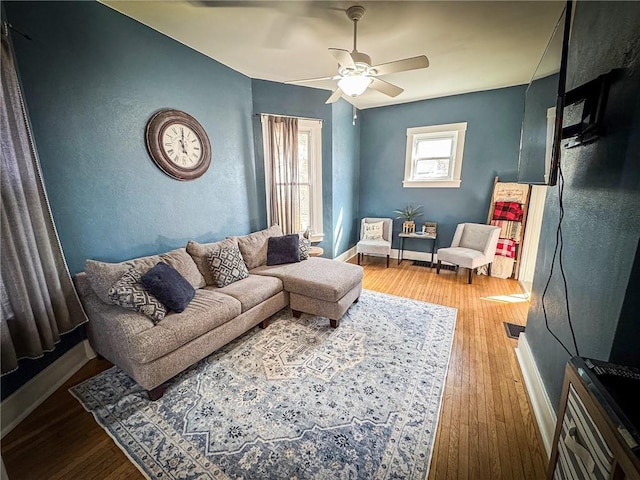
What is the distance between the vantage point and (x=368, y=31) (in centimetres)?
229

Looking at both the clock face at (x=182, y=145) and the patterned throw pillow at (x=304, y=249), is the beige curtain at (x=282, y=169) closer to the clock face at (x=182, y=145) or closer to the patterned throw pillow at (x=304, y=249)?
the patterned throw pillow at (x=304, y=249)

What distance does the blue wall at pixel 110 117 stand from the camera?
5.95ft

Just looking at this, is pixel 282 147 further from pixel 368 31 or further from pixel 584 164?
pixel 584 164

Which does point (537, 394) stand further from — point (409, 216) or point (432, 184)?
point (432, 184)

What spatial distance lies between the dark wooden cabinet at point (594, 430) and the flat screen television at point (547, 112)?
90 cm

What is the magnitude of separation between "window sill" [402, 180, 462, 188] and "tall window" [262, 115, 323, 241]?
5.53ft

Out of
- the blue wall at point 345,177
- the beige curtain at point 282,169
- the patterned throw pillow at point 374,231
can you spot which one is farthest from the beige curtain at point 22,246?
the patterned throw pillow at point 374,231

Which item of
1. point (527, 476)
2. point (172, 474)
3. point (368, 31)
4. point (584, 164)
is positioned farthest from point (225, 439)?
point (368, 31)

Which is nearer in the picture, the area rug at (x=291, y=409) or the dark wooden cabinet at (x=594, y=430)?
the dark wooden cabinet at (x=594, y=430)

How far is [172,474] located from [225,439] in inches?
10.8

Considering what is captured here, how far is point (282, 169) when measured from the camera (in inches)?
147

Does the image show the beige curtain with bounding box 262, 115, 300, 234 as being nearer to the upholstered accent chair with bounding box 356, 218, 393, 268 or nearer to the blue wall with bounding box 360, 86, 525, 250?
the upholstered accent chair with bounding box 356, 218, 393, 268

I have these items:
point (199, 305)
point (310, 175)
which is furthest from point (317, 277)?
point (310, 175)

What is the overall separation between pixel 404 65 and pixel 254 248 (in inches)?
92.8
